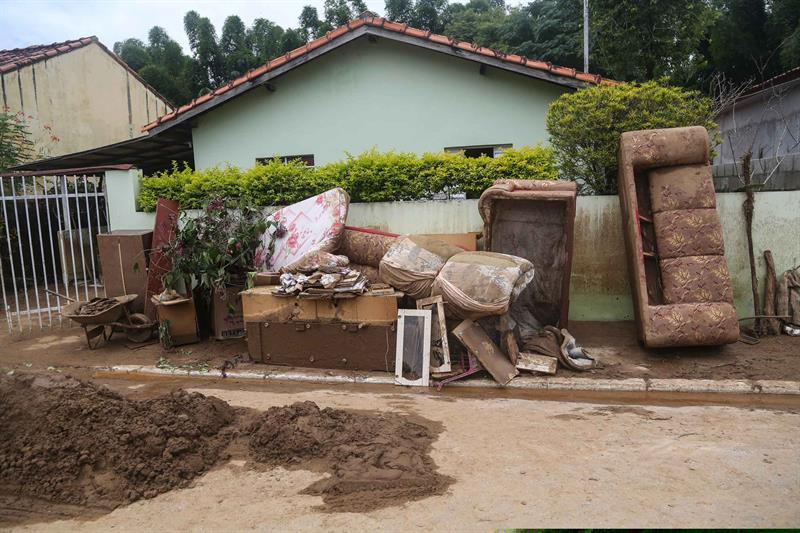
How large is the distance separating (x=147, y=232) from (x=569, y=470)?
21.9ft

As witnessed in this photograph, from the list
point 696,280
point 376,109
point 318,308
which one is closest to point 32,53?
point 376,109

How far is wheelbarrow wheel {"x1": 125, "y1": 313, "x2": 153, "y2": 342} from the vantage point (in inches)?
285

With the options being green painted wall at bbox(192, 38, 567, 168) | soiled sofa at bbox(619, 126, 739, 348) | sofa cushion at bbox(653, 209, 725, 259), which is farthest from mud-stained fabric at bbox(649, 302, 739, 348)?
green painted wall at bbox(192, 38, 567, 168)

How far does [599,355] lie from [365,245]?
322cm

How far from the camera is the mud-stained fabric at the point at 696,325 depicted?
5836 mm

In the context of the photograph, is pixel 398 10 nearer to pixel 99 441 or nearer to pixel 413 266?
pixel 413 266

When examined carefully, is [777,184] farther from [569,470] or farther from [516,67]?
[569,470]

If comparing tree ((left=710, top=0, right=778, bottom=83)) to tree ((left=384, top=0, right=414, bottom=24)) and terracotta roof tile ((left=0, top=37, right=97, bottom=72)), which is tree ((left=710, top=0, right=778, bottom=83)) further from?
terracotta roof tile ((left=0, top=37, right=97, bottom=72))

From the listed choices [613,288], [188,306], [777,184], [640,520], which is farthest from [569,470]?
[777,184]

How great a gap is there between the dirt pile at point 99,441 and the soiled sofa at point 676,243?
470 centimetres

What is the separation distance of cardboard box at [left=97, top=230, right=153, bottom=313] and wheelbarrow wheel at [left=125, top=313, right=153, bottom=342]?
0.92 feet

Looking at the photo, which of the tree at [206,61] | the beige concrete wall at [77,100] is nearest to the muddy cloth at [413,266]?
the beige concrete wall at [77,100]

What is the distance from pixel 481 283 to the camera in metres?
5.72

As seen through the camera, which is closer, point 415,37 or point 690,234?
point 690,234
